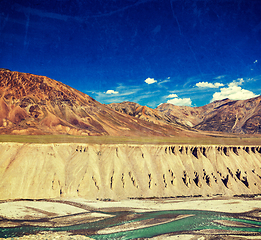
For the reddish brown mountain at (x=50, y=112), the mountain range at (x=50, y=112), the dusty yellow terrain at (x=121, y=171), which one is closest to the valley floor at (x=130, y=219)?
the dusty yellow terrain at (x=121, y=171)

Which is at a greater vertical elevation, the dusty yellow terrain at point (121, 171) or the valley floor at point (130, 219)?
the dusty yellow terrain at point (121, 171)

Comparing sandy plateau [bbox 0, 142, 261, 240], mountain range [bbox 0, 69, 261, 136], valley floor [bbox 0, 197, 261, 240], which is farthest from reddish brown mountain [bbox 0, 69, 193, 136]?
valley floor [bbox 0, 197, 261, 240]

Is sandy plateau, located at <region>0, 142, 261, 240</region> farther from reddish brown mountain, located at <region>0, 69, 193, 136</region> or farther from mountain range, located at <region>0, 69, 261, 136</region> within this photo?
reddish brown mountain, located at <region>0, 69, 193, 136</region>

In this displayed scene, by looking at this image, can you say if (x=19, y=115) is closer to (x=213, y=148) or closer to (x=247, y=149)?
(x=213, y=148)

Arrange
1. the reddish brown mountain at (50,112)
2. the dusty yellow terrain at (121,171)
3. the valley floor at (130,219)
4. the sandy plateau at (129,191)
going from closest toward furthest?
the valley floor at (130,219), the sandy plateau at (129,191), the dusty yellow terrain at (121,171), the reddish brown mountain at (50,112)

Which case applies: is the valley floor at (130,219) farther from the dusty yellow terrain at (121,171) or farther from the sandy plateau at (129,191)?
the dusty yellow terrain at (121,171)
